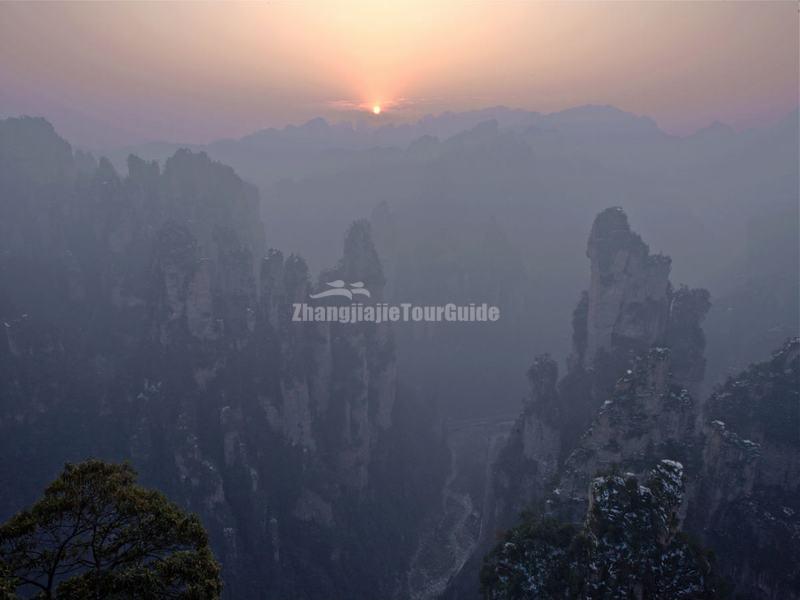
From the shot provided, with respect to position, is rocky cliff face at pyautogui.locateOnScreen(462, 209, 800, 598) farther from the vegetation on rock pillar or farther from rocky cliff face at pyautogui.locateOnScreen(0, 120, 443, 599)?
rocky cliff face at pyautogui.locateOnScreen(0, 120, 443, 599)

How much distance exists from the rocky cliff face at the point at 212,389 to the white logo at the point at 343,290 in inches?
52.3

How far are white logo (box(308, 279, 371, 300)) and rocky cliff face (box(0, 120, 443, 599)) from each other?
52.3 inches

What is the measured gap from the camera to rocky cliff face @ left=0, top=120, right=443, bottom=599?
173 feet

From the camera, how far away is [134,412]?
5588 cm

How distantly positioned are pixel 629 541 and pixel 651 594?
2.36 m

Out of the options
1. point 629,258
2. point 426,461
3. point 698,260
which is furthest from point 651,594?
point 698,260

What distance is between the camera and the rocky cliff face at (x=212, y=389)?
52.7 m

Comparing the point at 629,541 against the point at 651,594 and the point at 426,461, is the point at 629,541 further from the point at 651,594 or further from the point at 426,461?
the point at 426,461

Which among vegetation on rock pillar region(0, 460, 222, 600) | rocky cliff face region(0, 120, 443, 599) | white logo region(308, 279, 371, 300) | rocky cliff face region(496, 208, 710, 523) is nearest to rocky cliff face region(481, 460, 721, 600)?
rocky cliff face region(496, 208, 710, 523)

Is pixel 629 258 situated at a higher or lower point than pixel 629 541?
higher

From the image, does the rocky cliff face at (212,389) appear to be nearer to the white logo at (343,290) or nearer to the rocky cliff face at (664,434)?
the white logo at (343,290)

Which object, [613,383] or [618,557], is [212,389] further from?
[618,557]

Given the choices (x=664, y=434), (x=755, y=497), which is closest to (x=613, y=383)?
(x=664, y=434)

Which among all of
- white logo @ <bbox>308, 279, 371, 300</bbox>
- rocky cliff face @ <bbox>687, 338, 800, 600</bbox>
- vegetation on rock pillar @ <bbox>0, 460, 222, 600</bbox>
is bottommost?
rocky cliff face @ <bbox>687, 338, 800, 600</bbox>
